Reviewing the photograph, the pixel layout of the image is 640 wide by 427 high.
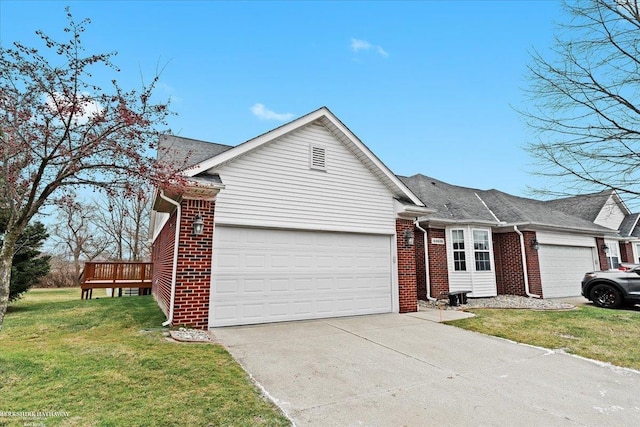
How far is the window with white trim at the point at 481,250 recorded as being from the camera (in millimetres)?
12659

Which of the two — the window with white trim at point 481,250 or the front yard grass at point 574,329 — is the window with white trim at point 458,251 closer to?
the window with white trim at point 481,250

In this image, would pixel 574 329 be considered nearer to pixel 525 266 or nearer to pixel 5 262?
pixel 525 266

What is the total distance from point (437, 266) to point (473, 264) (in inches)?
62.3

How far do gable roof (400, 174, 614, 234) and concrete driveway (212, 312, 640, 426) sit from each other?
22.5 ft

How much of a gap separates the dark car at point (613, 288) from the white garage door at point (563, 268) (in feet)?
5.59

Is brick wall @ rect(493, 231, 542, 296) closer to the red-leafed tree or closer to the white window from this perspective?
the white window

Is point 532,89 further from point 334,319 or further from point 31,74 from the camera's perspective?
point 31,74

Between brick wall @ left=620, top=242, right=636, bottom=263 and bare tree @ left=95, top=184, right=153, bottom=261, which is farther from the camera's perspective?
bare tree @ left=95, top=184, right=153, bottom=261

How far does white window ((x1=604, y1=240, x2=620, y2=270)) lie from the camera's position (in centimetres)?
1705

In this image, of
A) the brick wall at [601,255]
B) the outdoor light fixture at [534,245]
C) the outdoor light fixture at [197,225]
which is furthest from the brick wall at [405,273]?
the brick wall at [601,255]

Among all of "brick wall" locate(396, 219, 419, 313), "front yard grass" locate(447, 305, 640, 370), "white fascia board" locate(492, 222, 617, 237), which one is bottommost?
"front yard grass" locate(447, 305, 640, 370)

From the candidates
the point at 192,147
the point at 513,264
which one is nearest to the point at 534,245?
the point at 513,264

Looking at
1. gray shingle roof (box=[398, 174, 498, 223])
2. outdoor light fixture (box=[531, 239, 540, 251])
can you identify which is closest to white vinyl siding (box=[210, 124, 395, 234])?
gray shingle roof (box=[398, 174, 498, 223])

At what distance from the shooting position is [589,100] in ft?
21.1
